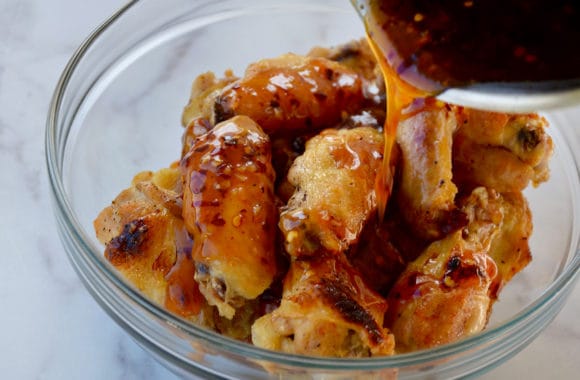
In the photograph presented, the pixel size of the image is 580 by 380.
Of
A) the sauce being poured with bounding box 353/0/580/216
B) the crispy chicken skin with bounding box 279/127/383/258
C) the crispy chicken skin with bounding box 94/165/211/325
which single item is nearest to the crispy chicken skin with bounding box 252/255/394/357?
the crispy chicken skin with bounding box 279/127/383/258

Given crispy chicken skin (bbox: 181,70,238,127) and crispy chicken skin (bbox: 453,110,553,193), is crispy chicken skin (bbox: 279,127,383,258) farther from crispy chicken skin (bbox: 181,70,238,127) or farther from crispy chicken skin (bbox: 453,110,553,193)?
crispy chicken skin (bbox: 181,70,238,127)

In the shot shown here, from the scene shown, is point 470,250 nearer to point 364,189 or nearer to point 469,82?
point 364,189

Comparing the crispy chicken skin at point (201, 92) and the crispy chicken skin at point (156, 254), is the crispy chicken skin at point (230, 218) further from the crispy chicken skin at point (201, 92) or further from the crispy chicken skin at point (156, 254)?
the crispy chicken skin at point (201, 92)

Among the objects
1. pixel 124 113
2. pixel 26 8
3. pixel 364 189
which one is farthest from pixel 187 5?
pixel 364 189

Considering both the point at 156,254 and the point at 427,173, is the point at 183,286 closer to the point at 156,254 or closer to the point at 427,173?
the point at 156,254

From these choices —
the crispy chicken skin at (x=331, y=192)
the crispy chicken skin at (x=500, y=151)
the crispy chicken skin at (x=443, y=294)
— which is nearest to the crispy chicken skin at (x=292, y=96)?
the crispy chicken skin at (x=331, y=192)

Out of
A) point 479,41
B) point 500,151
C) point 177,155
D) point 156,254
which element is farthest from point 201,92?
point 479,41
